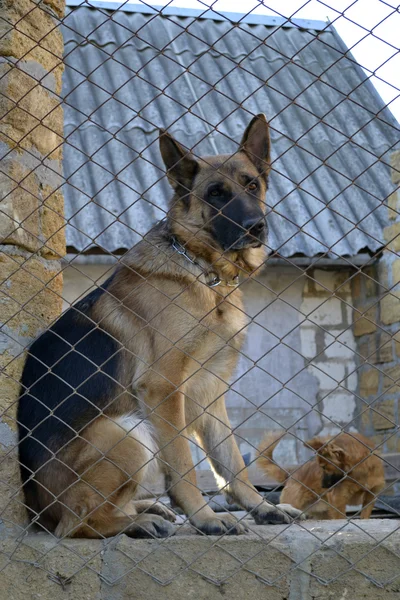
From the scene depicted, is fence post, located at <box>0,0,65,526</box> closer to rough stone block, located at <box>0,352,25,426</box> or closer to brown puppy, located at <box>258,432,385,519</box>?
rough stone block, located at <box>0,352,25,426</box>

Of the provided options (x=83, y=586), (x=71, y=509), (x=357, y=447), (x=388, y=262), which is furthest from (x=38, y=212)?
(x=388, y=262)

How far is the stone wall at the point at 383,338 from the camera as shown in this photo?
6402mm

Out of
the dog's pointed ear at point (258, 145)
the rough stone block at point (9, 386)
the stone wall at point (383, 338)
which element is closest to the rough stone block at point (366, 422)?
the stone wall at point (383, 338)

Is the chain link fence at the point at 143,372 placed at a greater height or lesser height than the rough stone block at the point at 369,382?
lesser

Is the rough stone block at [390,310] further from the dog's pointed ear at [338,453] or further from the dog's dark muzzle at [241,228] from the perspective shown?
the dog's dark muzzle at [241,228]

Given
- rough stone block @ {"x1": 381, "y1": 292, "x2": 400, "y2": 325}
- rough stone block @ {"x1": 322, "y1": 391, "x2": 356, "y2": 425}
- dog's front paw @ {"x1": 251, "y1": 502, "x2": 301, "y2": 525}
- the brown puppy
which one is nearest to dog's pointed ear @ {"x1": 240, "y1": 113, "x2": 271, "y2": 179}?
dog's front paw @ {"x1": 251, "y1": 502, "x2": 301, "y2": 525}

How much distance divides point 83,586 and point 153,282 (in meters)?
1.36

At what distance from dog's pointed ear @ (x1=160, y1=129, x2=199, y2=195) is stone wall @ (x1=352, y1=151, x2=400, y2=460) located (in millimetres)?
2871

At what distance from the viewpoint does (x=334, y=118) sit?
850 cm

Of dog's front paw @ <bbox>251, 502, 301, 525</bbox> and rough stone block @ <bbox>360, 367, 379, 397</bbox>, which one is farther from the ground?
rough stone block @ <bbox>360, 367, 379, 397</bbox>

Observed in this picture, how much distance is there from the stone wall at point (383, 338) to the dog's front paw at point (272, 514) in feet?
9.77

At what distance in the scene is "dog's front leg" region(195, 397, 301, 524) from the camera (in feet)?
11.0

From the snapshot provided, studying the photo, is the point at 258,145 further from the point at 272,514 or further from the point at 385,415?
the point at 385,415

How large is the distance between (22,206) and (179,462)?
1.30 metres
